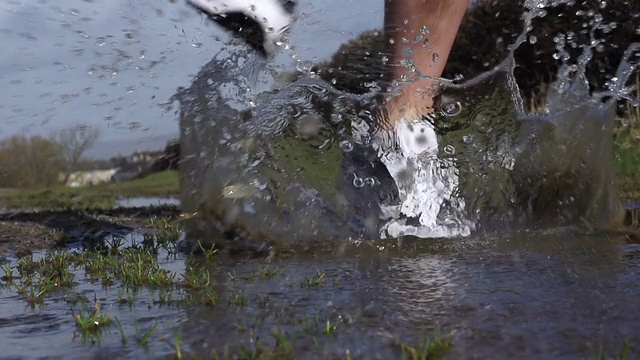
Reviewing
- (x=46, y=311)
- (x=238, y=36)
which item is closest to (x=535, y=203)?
(x=238, y=36)

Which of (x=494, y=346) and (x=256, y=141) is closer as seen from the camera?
(x=494, y=346)

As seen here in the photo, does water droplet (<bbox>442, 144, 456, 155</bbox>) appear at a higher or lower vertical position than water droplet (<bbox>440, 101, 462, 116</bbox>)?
lower

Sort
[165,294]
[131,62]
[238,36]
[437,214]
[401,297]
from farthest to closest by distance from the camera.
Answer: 1. [131,62]
2. [238,36]
3. [437,214]
4. [165,294]
5. [401,297]

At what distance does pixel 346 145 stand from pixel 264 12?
2.07 ft

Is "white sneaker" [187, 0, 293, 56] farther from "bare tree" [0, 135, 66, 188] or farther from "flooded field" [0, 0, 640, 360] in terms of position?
"bare tree" [0, 135, 66, 188]

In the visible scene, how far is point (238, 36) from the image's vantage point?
10.6ft

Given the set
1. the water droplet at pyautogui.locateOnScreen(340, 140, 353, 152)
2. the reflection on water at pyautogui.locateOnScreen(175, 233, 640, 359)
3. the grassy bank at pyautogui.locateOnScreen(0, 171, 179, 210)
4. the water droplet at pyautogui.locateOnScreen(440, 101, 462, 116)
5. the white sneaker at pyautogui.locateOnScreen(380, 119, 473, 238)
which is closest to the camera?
the reflection on water at pyautogui.locateOnScreen(175, 233, 640, 359)

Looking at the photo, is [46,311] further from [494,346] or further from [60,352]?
[494,346]

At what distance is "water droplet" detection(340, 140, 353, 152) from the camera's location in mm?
3042

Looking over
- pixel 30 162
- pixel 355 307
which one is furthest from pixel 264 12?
pixel 30 162

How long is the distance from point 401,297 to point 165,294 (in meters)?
0.58

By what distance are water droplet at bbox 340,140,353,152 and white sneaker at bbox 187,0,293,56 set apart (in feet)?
1.69

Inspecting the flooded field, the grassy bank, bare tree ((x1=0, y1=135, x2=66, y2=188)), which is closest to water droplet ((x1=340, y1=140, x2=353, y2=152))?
the flooded field

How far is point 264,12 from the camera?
3193 millimetres
